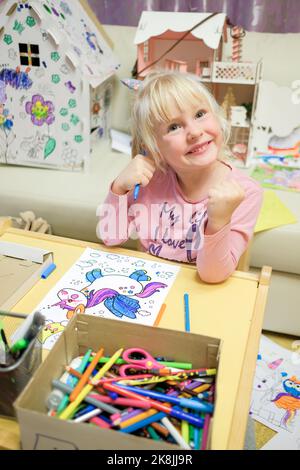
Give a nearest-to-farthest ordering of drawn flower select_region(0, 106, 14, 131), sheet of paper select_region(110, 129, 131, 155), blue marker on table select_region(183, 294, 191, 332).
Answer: blue marker on table select_region(183, 294, 191, 332), drawn flower select_region(0, 106, 14, 131), sheet of paper select_region(110, 129, 131, 155)

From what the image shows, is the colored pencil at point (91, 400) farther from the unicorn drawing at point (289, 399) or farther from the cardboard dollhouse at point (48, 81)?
the cardboard dollhouse at point (48, 81)

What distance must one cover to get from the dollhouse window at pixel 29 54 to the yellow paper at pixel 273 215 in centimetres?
95

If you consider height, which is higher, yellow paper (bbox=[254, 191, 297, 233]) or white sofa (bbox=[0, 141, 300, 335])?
yellow paper (bbox=[254, 191, 297, 233])

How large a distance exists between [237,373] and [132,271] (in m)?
0.35

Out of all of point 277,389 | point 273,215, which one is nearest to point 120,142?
point 273,215

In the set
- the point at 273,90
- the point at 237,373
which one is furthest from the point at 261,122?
the point at 237,373

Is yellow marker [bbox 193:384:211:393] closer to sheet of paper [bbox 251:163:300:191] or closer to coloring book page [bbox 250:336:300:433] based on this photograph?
coloring book page [bbox 250:336:300:433]

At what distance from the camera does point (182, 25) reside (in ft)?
5.62

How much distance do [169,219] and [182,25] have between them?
2.98 feet

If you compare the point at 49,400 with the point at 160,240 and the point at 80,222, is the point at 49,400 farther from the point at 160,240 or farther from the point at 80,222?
the point at 80,222

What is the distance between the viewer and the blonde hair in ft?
3.41

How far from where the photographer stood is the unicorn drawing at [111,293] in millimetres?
890

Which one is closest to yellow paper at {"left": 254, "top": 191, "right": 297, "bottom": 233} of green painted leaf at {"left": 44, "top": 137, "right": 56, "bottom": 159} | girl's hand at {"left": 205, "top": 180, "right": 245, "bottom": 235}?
girl's hand at {"left": 205, "top": 180, "right": 245, "bottom": 235}

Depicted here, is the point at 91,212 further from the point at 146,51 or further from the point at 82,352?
the point at 82,352
